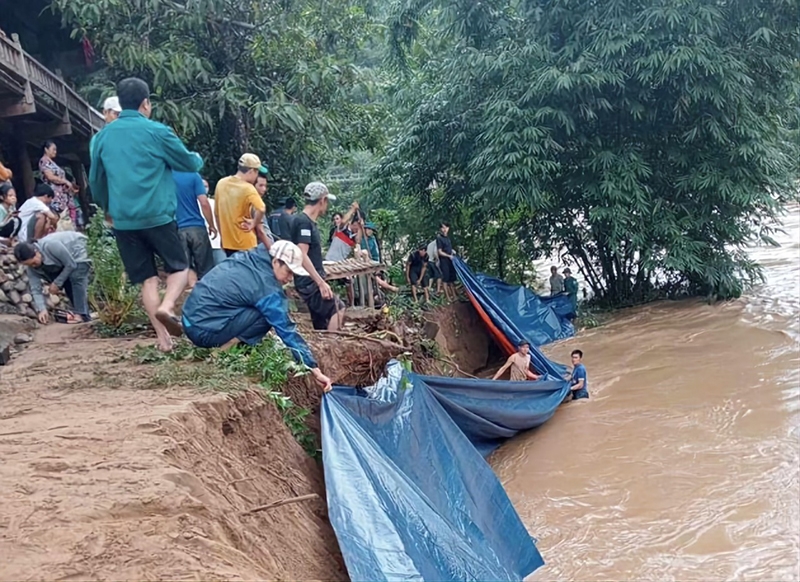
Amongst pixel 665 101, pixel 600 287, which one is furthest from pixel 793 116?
pixel 600 287

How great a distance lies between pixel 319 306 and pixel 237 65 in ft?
13.5

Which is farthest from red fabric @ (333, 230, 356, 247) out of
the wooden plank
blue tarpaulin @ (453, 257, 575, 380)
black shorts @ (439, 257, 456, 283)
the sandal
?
the wooden plank

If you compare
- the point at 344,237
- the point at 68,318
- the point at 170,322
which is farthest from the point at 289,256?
the point at 344,237

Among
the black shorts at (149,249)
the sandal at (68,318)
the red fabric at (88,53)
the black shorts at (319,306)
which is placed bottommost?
the black shorts at (319,306)

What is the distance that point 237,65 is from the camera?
7820mm

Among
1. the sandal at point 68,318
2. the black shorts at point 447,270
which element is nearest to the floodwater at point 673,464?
the black shorts at point 447,270

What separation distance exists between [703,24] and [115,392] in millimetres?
8061

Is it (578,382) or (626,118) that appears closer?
(578,382)

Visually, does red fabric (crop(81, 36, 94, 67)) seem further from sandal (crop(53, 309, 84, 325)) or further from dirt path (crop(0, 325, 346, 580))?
dirt path (crop(0, 325, 346, 580))

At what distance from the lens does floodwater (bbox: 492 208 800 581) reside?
4324mm

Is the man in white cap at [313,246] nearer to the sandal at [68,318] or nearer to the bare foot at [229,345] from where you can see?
the bare foot at [229,345]

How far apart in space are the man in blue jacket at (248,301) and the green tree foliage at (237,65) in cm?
382

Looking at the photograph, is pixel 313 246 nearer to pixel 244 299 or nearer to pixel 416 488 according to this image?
pixel 244 299

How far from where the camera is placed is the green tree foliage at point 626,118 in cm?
859
